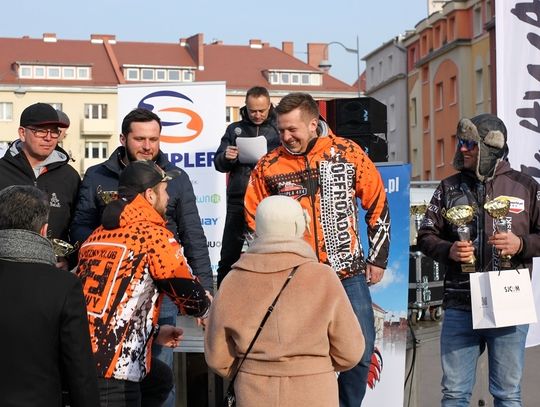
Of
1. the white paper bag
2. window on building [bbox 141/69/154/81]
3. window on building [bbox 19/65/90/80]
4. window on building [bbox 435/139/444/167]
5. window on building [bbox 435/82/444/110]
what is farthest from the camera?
window on building [bbox 141/69/154/81]

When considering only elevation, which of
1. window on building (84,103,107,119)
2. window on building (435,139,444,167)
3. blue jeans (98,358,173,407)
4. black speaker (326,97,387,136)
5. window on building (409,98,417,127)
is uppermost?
window on building (84,103,107,119)

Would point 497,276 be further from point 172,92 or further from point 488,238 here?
point 172,92

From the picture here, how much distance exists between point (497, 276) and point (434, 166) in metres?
66.8

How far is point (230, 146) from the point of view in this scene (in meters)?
8.69

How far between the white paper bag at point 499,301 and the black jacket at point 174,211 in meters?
1.61

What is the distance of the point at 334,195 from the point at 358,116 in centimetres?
385

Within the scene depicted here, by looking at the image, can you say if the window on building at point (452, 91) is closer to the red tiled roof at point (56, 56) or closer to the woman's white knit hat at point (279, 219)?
the red tiled roof at point (56, 56)

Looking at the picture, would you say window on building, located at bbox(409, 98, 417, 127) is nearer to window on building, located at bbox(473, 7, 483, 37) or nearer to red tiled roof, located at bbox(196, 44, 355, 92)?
window on building, located at bbox(473, 7, 483, 37)

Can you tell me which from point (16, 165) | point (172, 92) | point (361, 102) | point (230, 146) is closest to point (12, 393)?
point (16, 165)

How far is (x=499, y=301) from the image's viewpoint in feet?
21.1

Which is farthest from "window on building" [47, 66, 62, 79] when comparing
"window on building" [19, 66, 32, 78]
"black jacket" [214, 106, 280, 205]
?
"black jacket" [214, 106, 280, 205]

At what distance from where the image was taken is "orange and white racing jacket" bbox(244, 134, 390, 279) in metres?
6.54

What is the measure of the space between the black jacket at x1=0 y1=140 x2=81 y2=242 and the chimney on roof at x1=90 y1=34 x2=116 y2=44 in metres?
88.8

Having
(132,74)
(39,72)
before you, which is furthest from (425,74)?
(39,72)
